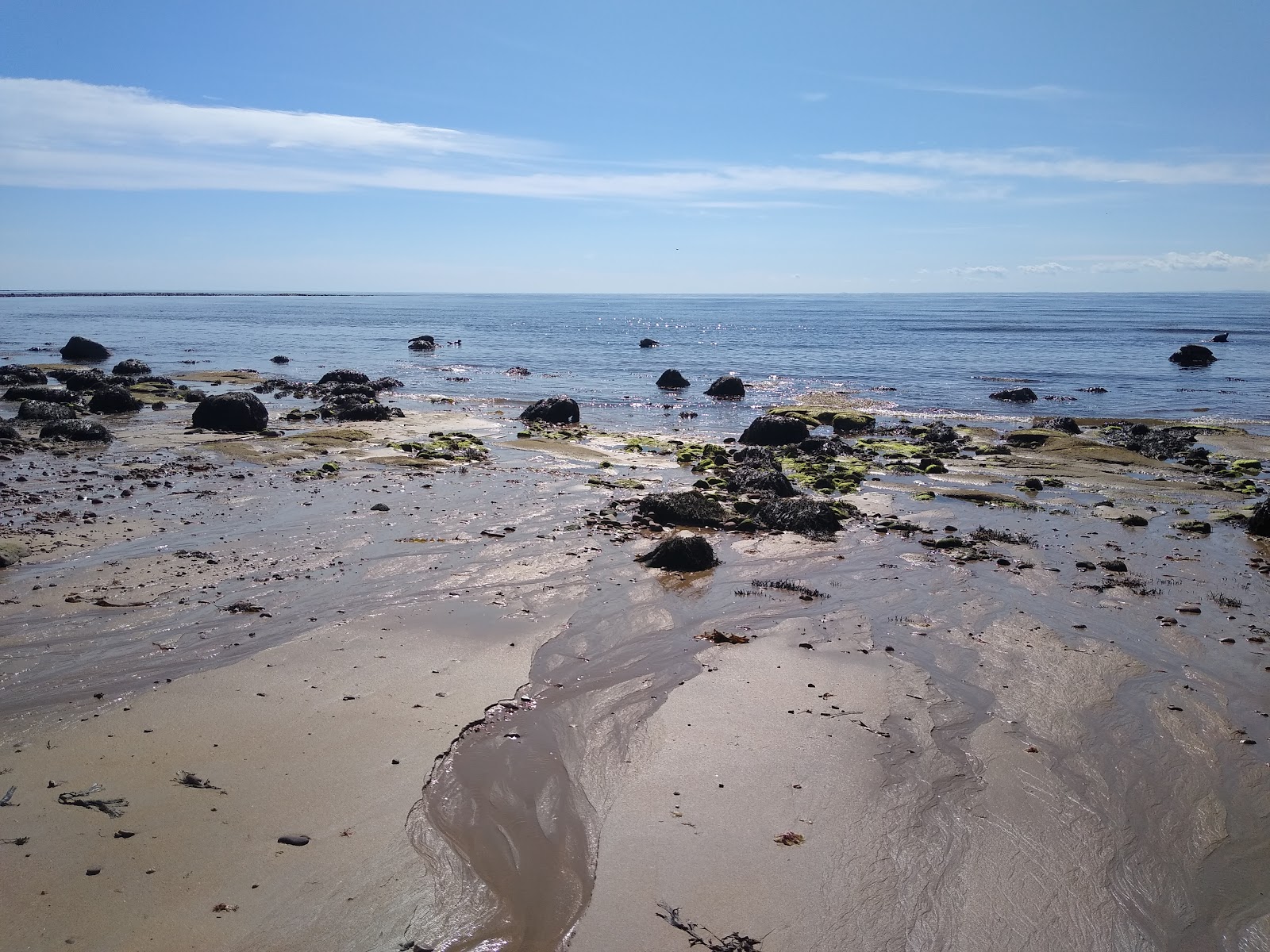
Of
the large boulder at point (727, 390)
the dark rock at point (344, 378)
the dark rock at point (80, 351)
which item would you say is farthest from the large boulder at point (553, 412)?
the dark rock at point (80, 351)

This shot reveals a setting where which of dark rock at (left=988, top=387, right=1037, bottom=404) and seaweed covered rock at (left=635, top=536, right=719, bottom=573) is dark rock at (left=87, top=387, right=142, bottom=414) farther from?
dark rock at (left=988, top=387, right=1037, bottom=404)

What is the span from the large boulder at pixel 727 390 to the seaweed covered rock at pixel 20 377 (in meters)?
29.7

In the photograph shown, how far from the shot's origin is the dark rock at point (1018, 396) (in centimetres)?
3819

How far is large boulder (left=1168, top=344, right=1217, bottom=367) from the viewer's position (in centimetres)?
5338

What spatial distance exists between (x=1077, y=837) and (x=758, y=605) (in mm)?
5506

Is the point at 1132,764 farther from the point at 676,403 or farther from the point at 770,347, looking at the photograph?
the point at 770,347

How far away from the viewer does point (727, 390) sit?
135ft

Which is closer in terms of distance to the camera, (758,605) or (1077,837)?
(1077,837)

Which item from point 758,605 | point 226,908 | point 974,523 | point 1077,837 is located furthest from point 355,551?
point 974,523

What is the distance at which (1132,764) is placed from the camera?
7.72 metres

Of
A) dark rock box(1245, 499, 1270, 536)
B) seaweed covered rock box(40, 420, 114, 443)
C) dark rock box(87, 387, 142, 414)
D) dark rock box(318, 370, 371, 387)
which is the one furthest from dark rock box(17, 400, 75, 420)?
dark rock box(1245, 499, 1270, 536)

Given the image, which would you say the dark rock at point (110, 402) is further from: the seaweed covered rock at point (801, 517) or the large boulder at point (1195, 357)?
the large boulder at point (1195, 357)

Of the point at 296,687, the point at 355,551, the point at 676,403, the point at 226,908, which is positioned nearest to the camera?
the point at 226,908

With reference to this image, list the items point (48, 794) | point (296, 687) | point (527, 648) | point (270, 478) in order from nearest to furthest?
point (48, 794) < point (296, 687) < point (527, 648) < point (270, 478)
